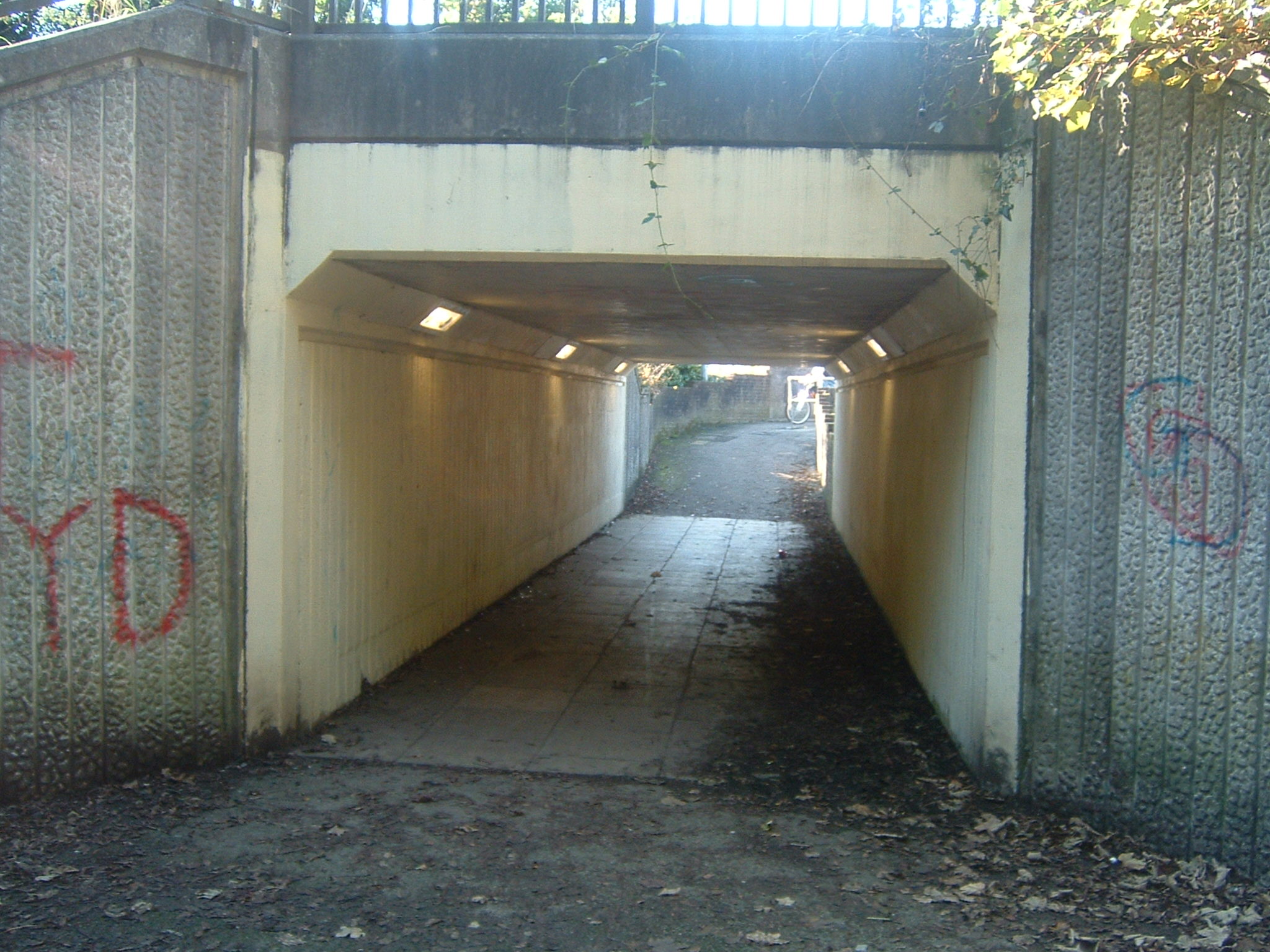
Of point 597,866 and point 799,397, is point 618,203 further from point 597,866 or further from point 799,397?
point 799,397

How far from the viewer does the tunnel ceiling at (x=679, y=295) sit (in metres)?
6.14

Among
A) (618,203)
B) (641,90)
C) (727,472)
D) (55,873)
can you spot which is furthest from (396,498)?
(727,472)

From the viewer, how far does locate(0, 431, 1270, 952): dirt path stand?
419cm

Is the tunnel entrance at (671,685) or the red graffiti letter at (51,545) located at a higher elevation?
the red graffiti letter at (51,545)

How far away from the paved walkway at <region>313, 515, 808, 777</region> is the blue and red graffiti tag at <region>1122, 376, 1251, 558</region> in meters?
2.87

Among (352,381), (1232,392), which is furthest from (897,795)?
(352,381)

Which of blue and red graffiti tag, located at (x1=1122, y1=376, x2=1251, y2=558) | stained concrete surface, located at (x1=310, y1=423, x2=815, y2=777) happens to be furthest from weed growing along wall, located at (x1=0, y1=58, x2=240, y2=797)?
blue and red graffiti tag, located at (x1=1122, y1=376, x2=1251, y2=558)

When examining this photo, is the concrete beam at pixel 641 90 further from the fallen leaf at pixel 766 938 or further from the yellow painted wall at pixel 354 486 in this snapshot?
the fallen leaf at pixel 766 938

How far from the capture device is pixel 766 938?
418 cm

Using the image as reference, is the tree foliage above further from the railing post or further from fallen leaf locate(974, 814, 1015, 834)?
fallen leaf locate(974, 814, 1015, 834)

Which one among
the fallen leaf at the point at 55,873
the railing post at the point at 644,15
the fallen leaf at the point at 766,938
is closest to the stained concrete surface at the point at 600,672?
the fallen leaf at the point at 55,873

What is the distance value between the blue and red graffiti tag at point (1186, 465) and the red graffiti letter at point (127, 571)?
477 centimetres

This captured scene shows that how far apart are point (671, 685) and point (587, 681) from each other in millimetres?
628

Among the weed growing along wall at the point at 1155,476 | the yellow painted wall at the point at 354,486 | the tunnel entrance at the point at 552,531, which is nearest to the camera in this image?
the weed growing along wall at the point at 1155,476
